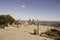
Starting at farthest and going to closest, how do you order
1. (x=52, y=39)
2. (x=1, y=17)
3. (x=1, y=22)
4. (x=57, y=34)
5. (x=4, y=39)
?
(x=1, y=17) < (x=1, y=22) < (x=57, y=34) < (x=52, y=39) < (x=4, y=39)

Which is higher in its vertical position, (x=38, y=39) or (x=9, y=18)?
(x=9, y=18)

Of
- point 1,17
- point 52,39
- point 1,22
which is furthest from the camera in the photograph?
point 1,17

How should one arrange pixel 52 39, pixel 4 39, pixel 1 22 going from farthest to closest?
pixel 1 22 → pixel 52 39 → pixel 4 39

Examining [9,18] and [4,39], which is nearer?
[4,39]

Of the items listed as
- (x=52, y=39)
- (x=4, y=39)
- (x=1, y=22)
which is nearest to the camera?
(x=4, y=39)

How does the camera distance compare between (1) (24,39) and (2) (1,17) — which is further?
(2) (1,17)

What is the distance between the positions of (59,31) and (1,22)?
29.6m

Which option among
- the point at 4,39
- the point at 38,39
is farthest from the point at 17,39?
the point at 38,39

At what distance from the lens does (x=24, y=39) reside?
20562mm

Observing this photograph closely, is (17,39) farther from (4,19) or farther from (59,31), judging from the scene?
(4,19)

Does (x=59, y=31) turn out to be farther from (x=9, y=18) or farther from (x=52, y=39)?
(x=9, y=18)

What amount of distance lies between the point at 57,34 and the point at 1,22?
30.2 m

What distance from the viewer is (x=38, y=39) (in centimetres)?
2095

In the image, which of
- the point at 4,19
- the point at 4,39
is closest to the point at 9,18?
the point at 4,19
